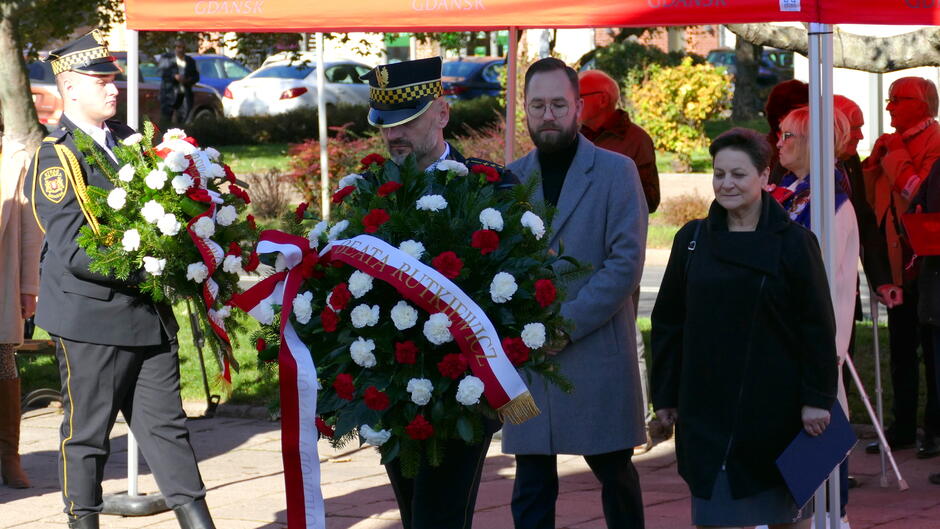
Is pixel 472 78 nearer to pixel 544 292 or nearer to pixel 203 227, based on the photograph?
pixel 203 227

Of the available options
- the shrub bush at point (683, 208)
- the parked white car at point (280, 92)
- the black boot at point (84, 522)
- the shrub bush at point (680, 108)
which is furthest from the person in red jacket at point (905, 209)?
the parked white car at point (280, 92)

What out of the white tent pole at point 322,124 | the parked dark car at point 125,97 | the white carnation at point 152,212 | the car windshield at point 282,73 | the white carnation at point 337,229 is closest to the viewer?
the white carnation at point 337,229

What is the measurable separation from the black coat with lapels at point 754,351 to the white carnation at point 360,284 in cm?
144

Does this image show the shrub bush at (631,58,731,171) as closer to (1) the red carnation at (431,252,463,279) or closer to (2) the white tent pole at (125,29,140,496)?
(2) the white tent pole at (125,29,140,496)

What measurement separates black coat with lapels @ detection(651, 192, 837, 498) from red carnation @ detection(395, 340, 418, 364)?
136 centimetres

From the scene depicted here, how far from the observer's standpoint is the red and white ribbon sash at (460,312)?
376 centimetres

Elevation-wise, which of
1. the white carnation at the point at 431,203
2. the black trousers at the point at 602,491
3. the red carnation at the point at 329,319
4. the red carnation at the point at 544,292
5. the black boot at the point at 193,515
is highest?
the white carnation at the point at 431,203

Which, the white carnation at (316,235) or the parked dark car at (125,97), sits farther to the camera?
the parked dark car at (125,97)

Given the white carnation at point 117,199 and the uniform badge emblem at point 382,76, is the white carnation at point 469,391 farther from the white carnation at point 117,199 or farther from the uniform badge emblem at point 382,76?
the white carnation at point 117,199

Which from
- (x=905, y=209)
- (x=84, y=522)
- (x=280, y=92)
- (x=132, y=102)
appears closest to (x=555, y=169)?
(x=84, y=522)

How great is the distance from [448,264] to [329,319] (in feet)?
1.19

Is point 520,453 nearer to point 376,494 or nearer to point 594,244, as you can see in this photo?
point 594,244

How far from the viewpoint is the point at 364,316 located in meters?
3.74

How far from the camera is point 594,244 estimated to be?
5172mm
